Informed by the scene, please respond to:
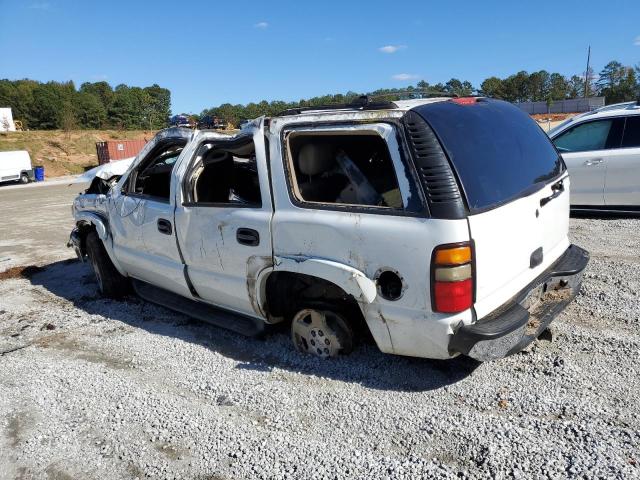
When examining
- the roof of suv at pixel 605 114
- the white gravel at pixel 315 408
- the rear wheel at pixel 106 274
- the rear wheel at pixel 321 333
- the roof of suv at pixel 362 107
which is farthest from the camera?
the roof of suv at pixel 605 114

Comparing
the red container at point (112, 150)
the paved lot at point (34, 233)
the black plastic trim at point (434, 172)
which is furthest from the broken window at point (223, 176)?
the red container at point (112, 150)

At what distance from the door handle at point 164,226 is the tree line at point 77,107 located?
5856 centimetres

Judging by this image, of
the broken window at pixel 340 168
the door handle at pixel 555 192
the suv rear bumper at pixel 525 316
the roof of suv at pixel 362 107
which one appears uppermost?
the roof of suv at pixel 362 107

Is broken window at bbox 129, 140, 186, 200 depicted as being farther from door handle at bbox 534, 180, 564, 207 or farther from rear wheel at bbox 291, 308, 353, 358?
door handle at bbox 534, 180, 564, 207

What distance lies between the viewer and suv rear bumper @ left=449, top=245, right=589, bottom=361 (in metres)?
2.84

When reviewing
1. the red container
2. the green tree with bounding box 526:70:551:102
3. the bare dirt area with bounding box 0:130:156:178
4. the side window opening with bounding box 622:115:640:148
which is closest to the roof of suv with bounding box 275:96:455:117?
the side window opening with bounding box 622:115:640:148

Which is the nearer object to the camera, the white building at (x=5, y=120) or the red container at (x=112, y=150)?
the red container at (x=112, y=150)

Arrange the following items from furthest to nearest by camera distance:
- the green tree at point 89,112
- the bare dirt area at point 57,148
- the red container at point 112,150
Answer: the green tree at point 89,112
the bare dirt area at point 57,148
the red container at point 112,150

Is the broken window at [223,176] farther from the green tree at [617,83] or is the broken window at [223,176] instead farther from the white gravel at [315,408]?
the green tree at [617,83]

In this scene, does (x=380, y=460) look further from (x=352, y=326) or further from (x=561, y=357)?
(x=561, y=357)

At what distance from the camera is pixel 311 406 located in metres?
3.20

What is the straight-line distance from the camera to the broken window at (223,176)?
13.5 feet

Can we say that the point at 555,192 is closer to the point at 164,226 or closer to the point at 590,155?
the point at 164,226

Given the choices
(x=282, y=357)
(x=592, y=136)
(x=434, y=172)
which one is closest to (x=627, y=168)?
(x=592, y=136)
